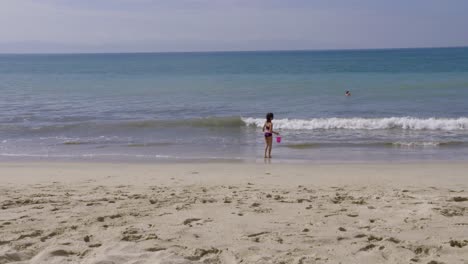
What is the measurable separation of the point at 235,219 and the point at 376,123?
15.8 metres

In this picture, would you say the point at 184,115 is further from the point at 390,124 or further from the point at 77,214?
the point at 77,214

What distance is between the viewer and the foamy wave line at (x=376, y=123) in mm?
19734

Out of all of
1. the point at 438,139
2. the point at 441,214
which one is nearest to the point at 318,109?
the point at 438,139

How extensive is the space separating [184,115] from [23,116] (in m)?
8.23

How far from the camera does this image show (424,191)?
8.23 m

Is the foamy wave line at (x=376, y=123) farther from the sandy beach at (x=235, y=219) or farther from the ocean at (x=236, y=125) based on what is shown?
the sandy beach at (x=235, y=219)

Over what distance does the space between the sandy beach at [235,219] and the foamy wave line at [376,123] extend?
10.1 m

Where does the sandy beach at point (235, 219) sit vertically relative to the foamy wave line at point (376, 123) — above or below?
below

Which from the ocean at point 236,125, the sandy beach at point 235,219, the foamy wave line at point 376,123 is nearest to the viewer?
the sandy beach at point 235,219

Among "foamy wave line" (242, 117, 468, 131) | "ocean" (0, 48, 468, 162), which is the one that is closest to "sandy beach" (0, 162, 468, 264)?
"ocean" (0, 48, 468, 162)

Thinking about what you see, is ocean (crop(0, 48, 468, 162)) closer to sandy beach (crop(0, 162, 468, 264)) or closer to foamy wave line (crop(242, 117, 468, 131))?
foamy wave line (crop(242, 117, 468, 131))

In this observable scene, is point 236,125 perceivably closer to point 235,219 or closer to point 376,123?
point 376,123

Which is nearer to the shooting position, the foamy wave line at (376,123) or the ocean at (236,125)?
the ocean at (236,125)

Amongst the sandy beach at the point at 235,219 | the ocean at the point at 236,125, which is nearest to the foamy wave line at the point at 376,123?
the ocean at the point at 236,125
